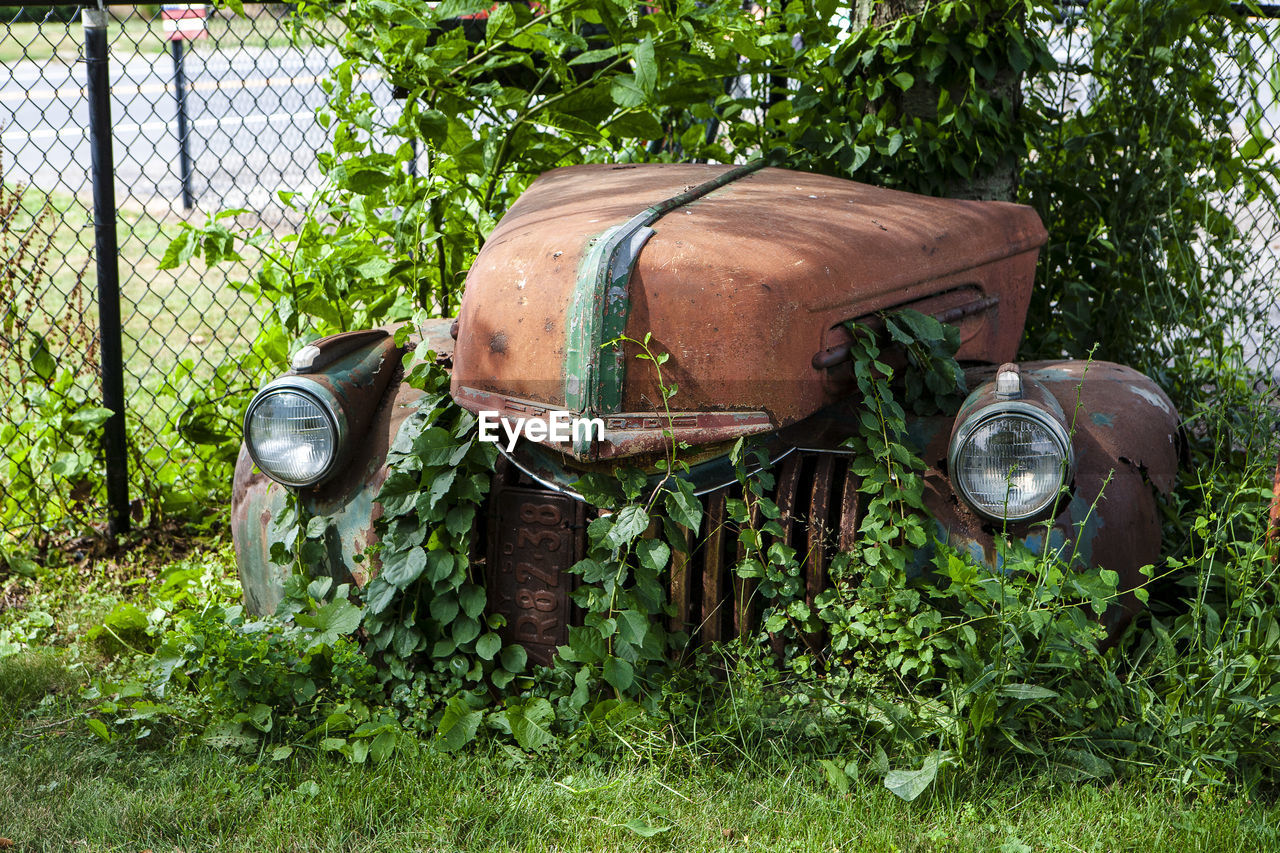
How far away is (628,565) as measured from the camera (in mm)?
2631

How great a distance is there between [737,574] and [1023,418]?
713 mm

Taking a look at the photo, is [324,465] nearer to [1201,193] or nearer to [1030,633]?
[1030,633]

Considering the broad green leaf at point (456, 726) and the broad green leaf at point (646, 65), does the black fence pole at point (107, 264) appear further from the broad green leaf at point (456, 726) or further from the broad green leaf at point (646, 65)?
the broad green leaf at point (456, 726)

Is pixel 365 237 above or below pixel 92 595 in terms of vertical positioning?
above

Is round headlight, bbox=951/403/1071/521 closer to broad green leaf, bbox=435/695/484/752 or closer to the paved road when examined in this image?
broad green leaf, bbox=435/695/484/752

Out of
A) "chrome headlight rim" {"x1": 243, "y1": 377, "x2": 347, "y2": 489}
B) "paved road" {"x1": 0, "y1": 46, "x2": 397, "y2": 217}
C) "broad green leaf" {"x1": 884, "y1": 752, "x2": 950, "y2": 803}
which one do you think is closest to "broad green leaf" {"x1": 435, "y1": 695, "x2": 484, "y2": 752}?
"chrome headlight rim" {"x1": 243, "y1": 377, "x2": 347, "y2": 489}

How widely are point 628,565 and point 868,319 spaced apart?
0.80 metres

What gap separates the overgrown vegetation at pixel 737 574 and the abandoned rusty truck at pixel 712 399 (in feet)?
0.27

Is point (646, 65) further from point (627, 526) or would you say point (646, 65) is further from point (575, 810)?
point (575, 810)

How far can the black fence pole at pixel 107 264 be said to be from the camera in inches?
147

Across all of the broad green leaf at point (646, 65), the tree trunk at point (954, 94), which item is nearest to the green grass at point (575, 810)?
the broad green leaf at point (646, 65)

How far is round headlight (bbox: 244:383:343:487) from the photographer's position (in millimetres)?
2822

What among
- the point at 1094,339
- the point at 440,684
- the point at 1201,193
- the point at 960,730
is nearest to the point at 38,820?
the point at 440,684

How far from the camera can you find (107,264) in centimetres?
388
